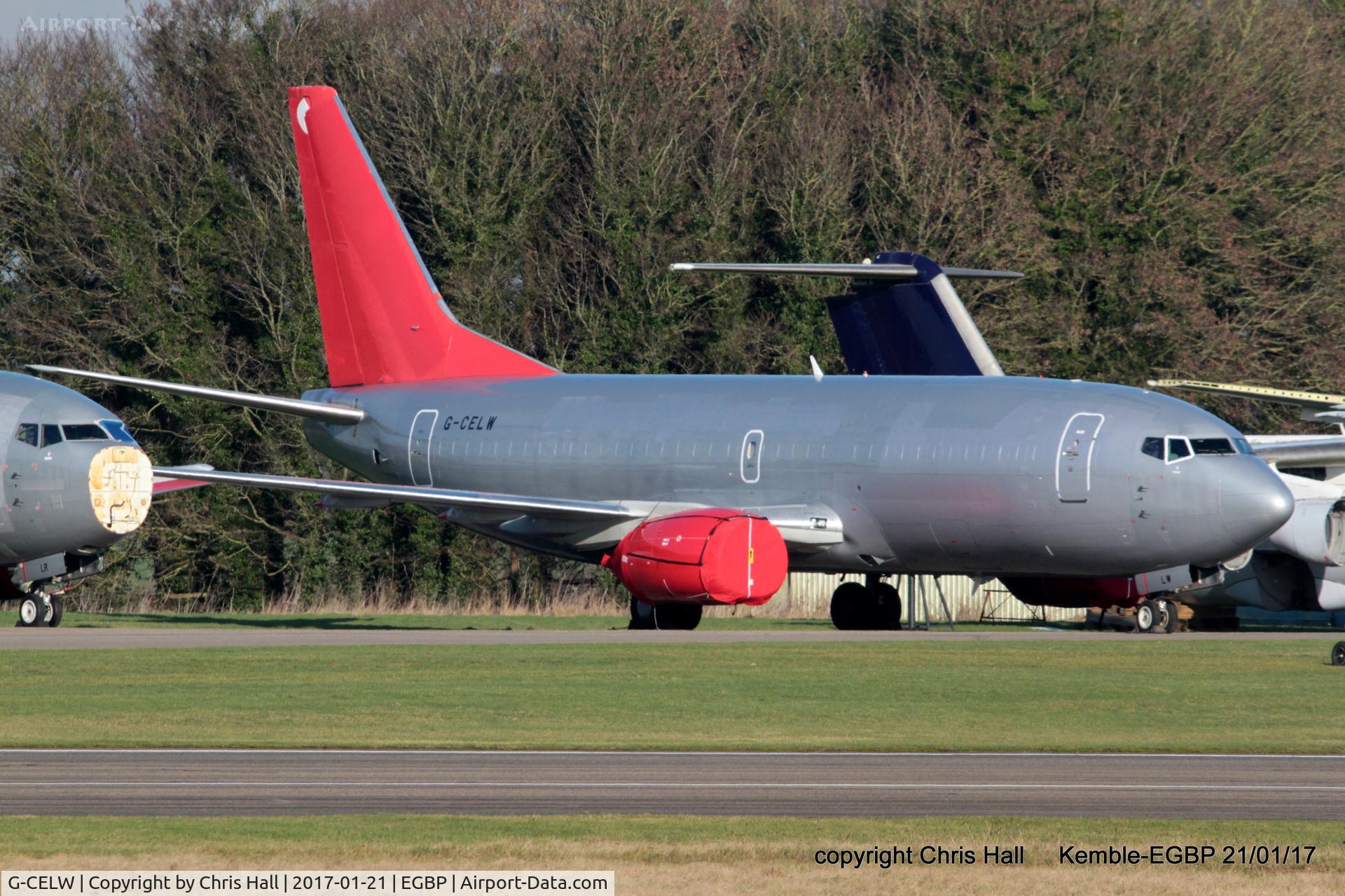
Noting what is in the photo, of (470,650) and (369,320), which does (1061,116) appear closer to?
(369,320)

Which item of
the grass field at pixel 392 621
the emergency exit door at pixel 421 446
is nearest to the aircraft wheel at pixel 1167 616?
the grass field at pixel 392 621

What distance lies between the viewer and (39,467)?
34062 millimetres

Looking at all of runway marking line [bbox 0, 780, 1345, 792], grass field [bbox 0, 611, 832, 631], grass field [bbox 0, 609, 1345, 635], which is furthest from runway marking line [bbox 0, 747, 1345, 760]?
grass field [bbox 0, 611, 832, 631]

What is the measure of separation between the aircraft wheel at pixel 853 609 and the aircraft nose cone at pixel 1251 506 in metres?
7.51

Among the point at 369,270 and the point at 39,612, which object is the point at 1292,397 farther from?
the point at 39,612

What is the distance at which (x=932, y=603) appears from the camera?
148 ft

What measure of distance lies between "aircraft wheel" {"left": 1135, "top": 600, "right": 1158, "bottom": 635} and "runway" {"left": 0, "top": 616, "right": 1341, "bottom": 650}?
0.50m

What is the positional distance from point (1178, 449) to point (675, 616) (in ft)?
29.2

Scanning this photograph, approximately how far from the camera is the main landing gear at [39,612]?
34.2 m

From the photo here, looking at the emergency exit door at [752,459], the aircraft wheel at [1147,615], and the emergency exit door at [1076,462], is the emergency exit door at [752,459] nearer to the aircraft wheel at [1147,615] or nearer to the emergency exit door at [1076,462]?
the emergency exit door at [1076,462]

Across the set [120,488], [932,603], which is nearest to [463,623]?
[120,488]

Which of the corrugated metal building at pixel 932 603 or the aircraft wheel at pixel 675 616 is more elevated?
the aircraft wheel at pixel 675 616

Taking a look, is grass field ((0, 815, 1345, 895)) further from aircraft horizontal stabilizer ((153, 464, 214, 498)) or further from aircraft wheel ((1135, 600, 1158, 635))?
aircraft wheel ((1135, 600, 1158, 635))

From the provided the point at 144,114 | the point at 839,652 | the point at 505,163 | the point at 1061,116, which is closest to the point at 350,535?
the point at 505,163
